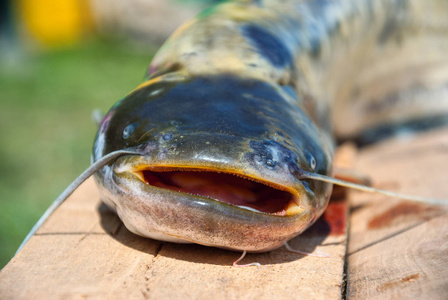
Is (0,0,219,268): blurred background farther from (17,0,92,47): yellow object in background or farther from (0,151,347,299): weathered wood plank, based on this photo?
(0,151,347,299): weathered wood plank

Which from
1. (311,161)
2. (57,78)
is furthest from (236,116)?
(57,78)

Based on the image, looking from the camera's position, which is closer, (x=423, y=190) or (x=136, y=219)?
(x=136, y=219)

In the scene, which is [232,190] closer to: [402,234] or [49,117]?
[402,234]

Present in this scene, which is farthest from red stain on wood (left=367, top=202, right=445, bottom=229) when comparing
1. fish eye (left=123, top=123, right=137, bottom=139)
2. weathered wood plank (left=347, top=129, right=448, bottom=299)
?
fish eye (left=123, top=123, right=137, bottom=139)

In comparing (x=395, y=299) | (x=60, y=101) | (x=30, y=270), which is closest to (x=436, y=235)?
(x=395, y=299)

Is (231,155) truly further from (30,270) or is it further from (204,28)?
(204,28)

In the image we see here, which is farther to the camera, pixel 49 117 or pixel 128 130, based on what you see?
pixel 49 117

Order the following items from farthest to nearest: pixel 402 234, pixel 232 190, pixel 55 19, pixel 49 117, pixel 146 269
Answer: pixel 55 19 → pixel 49 117 → pixel 402 234 → pixel 232 190 → pixel 146 269

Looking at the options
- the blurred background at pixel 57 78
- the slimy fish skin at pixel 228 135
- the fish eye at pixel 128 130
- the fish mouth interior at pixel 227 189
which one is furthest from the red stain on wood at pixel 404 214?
the blurred background at pixel 57 78
